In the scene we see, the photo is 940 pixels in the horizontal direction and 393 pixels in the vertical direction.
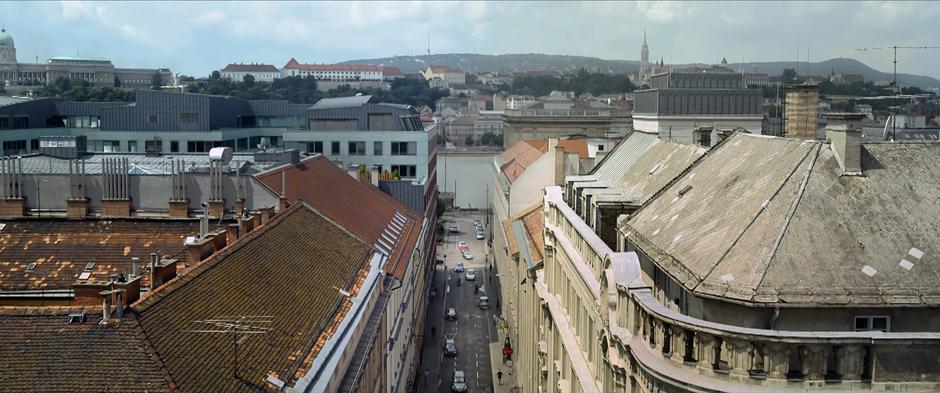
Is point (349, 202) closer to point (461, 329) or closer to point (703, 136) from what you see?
A: point (703, 136)

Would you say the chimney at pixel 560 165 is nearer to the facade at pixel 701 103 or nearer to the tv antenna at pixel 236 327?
the facade at pixel 701 103

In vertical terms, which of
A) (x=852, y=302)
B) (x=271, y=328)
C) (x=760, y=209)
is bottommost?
(x=271, y=328)

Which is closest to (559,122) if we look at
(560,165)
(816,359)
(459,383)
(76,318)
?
(459,383)

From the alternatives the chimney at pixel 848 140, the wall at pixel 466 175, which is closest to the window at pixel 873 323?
the chimney at pixel 848 140

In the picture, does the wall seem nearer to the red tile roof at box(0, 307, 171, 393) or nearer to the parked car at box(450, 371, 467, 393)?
the parked car at box(450, 371, 467, 393)

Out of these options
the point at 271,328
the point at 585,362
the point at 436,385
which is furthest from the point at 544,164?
the point at 271,328

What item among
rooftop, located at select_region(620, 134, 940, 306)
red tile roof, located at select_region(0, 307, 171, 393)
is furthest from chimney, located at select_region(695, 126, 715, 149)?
red tile roof, located at select_region(0, 307, 171, 393)

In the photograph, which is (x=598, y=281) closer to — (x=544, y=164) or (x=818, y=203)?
(x=818, y=203)
